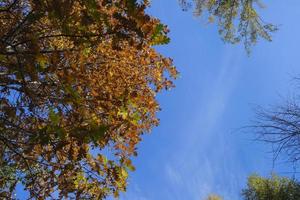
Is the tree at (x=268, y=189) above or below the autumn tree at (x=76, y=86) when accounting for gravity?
above

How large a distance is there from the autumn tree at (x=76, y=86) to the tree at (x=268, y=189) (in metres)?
19.0

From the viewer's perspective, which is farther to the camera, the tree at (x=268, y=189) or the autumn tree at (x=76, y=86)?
the tree at (x=268, y=189)

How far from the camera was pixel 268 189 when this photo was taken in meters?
27.9

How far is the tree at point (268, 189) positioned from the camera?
26.1 metres

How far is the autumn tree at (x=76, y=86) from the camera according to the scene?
3.85 metres

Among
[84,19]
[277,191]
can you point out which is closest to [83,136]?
[84,19]

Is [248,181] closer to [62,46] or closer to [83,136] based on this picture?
[62,46]

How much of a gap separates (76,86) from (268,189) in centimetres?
2274

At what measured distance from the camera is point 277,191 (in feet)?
88.9

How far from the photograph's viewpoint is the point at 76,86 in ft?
26.5

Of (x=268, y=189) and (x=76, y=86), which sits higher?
(x=268, y=189)

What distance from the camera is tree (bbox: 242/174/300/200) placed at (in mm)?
26100

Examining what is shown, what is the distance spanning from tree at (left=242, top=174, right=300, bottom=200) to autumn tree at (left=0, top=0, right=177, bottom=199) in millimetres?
18991

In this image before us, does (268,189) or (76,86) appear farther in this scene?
(268,189)
